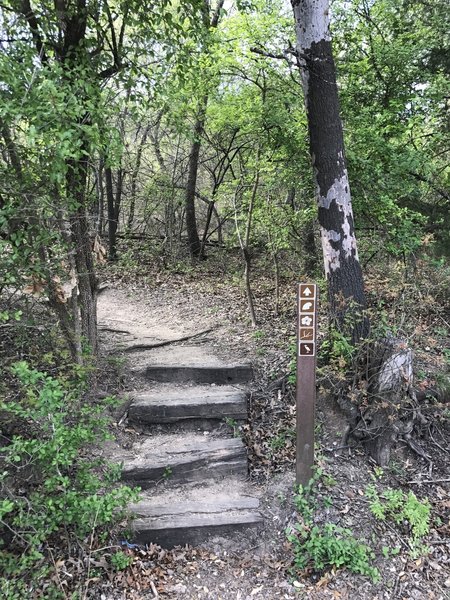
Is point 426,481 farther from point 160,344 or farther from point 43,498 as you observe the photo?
point 160,344

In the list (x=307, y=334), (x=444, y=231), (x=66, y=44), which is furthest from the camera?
(x=444, y=231)

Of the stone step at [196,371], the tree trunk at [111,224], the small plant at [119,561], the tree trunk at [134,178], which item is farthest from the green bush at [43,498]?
the tree trunk at [134,178]

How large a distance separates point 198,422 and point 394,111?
5068 mm

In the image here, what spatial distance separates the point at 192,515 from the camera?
12.3 feet

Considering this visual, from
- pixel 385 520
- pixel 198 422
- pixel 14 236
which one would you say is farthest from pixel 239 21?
pixel 385 520

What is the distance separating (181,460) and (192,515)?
0.54 meters

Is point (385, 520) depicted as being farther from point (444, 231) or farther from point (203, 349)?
point (444, 231)

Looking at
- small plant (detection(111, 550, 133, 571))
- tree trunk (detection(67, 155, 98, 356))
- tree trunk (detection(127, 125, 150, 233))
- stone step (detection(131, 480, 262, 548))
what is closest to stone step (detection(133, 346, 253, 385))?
tree trunk (detection(67, 155, 98, 356))

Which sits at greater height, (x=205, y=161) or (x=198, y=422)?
(x=205, y=161)

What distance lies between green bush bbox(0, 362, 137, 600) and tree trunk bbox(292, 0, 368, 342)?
9.47 ft

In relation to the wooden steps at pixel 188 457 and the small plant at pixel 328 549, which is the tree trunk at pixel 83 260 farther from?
the small plant at pixel 328 549

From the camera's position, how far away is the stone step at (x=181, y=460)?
13.3ft

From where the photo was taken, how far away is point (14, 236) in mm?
3258

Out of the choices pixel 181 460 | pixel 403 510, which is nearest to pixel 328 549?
pixel 403 510
